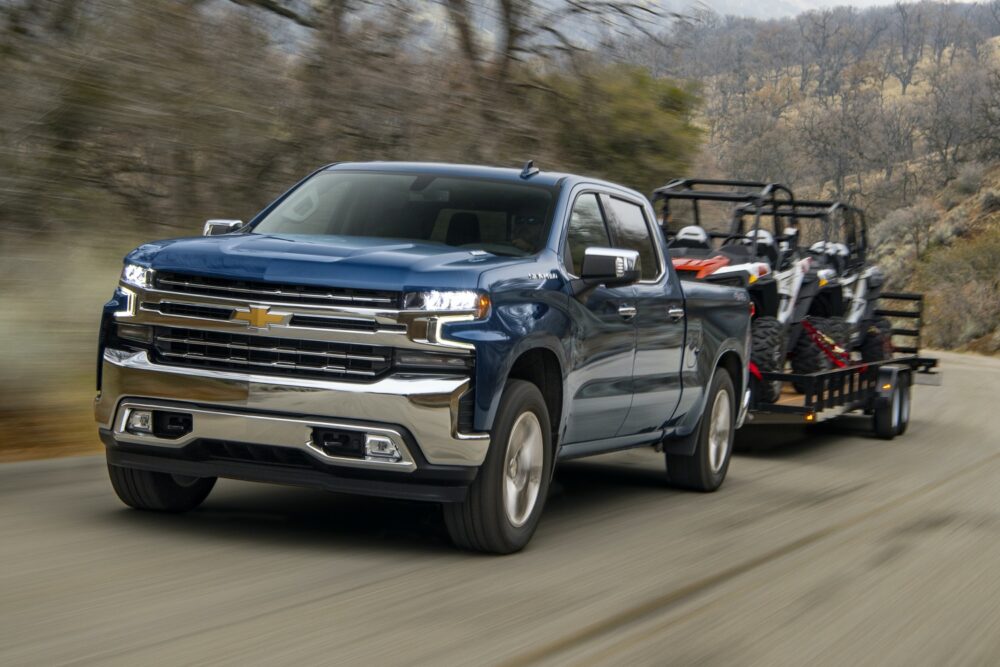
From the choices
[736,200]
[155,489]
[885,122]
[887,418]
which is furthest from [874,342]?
[885,122]

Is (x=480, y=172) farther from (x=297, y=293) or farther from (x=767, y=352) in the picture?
(x=767, y=352)

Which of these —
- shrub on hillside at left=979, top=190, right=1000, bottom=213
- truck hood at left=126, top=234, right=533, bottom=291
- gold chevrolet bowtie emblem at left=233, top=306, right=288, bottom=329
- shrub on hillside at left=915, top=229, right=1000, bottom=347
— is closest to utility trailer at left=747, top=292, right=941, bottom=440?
truck hood at left=126, top=234, right=533, bottom=291

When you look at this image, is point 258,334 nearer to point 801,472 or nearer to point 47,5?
point 801,472

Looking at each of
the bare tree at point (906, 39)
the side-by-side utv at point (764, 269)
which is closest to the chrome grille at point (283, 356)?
the side-by-side utv at point (764, 269)

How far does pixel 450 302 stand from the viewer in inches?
263

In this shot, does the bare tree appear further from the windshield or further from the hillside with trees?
the windshield

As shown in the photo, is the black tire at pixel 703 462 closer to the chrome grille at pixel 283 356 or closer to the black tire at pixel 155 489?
the black tire at pixel 155 489

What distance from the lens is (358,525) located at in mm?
7781

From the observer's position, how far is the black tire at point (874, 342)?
55.5 feet

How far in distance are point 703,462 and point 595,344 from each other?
2.55m

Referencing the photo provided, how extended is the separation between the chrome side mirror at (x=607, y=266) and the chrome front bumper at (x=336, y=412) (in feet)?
4.33

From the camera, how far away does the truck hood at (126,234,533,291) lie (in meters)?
6.63

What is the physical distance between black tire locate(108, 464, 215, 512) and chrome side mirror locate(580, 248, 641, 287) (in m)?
2.23

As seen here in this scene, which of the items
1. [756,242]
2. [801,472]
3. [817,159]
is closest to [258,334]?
[801,472]
